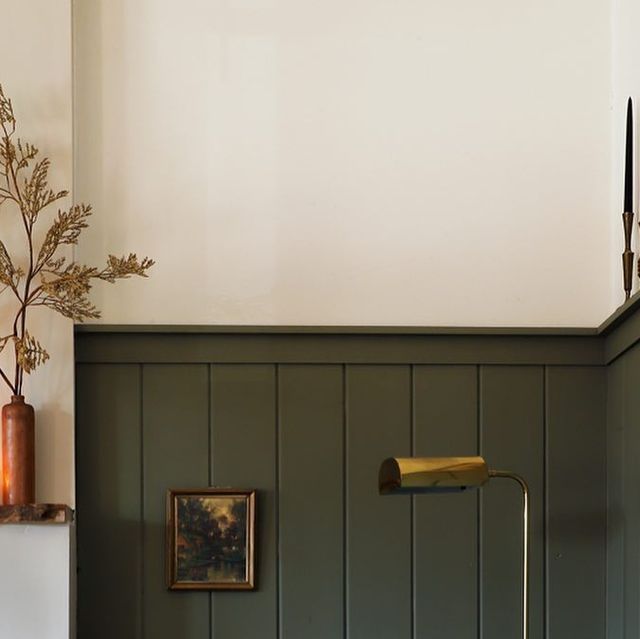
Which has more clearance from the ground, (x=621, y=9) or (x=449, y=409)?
(x=621, y=9)

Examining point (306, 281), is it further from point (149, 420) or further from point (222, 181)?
point (149, 420)

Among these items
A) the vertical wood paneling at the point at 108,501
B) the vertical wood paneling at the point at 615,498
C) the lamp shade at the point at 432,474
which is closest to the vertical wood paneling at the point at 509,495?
the vertical wood paneling at the point at 615,498

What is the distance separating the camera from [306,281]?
2.51 meters

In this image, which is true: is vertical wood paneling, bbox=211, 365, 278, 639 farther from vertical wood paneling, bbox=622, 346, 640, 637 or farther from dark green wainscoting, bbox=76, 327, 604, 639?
vertical wood paneling, bbox=622, 346, 640, 637

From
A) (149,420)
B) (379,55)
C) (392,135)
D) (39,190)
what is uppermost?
(379,55)

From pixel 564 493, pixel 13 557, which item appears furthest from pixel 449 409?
pixel 13 557

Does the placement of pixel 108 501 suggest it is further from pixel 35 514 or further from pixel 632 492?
pixel 632 492

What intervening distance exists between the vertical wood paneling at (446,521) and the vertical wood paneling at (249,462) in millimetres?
323

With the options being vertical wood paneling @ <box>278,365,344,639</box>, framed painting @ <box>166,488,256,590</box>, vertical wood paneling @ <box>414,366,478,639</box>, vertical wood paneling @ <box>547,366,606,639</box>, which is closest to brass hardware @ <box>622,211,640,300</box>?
vertical wood paneling @ <box>547,366,606,639</box>

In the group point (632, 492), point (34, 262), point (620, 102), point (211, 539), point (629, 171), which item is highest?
point (620, 102)

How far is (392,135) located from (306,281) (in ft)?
1.28

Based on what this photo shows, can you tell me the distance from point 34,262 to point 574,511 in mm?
1297

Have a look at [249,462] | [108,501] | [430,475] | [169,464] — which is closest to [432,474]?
[430,475]

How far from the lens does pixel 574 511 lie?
2467 millimetres
